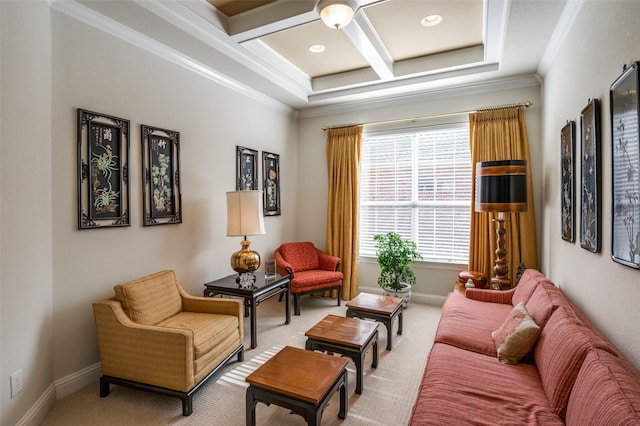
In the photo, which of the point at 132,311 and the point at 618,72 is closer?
the point at 618,72

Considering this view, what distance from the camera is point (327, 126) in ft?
16.9

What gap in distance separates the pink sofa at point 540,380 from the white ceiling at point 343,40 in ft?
7.58

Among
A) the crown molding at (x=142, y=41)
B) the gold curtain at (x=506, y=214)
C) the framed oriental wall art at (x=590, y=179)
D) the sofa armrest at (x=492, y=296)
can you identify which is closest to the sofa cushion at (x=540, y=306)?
the framed oriental wall art at (x=590, y=179)

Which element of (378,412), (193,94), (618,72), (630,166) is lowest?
(378,412)

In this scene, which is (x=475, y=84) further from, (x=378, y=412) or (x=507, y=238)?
(x=378, y=412)

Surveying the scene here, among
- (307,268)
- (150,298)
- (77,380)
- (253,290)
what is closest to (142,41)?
(150,298)

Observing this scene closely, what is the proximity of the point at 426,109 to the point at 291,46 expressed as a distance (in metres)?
2.05

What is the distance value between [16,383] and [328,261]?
3361 mm

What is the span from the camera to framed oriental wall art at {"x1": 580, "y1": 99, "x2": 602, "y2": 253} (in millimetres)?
1879

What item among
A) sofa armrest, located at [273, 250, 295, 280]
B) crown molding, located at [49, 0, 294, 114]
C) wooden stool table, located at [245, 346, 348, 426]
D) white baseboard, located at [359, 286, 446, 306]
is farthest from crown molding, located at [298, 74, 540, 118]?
wooden stool table, located at [245, 346, 348, 426]

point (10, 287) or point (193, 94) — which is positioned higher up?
point (193, 94)

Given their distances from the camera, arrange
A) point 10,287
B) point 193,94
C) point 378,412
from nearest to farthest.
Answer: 1. point 10,287
2. point 378,412
3. point 193,94

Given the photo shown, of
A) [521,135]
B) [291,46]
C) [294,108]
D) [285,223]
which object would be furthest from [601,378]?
[294,108]

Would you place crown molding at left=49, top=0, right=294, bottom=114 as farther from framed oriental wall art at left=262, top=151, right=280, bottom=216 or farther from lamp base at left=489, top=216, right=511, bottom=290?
lamp base at left=489, top=216, right=511, bottom=290
